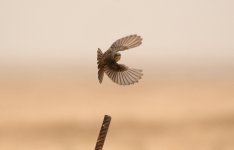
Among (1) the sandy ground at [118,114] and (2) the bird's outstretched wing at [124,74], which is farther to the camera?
(1) the sandy ground at [118,114]

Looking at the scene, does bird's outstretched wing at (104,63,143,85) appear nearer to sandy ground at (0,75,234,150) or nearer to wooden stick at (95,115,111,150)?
wooden stick at (95,115,111,150)

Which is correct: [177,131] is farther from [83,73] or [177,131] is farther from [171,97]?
[83,73]

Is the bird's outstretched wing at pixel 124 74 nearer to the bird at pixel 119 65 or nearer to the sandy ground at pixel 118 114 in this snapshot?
the bird at pixel 119 65

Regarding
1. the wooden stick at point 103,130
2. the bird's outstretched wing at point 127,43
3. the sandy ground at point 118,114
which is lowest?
the wooden stick at point 103,130

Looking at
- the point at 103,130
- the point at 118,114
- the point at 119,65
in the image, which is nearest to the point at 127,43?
the point at 119,65

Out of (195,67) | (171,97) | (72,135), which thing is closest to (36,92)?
(72,135)

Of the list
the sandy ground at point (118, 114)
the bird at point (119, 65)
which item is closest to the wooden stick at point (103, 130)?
the bird at point (119, 65)

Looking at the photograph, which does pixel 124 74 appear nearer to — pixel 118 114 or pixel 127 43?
pixel 127 43

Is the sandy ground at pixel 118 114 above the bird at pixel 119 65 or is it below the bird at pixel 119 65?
above
